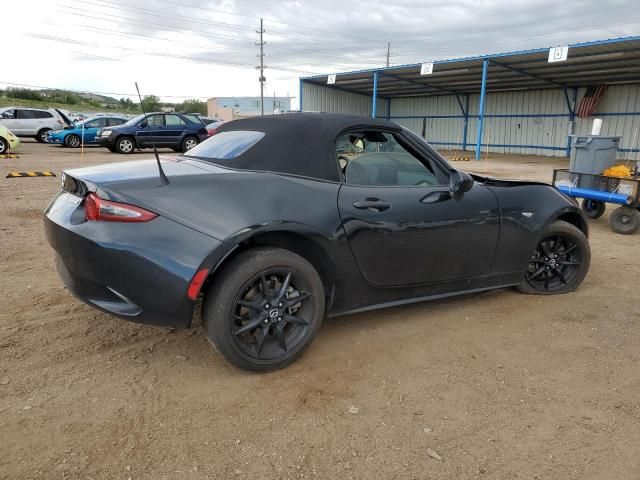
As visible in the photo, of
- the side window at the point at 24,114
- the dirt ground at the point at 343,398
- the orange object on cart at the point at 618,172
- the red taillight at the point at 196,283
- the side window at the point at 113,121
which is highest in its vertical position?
the side window at the point at 24,114

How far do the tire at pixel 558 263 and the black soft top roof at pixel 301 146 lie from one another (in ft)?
6.42

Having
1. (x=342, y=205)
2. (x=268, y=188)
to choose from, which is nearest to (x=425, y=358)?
(x=342, y=205)

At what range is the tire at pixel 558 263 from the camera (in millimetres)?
4055

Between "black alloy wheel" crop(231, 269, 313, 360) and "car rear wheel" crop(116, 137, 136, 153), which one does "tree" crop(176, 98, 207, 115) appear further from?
"black alloy wheel" crop(231, 269, 313, 360)

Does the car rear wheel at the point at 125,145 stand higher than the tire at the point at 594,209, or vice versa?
the car rear wheel at the point at 125,145

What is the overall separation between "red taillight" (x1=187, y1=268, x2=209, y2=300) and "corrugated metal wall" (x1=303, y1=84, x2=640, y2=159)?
2546 centimetres

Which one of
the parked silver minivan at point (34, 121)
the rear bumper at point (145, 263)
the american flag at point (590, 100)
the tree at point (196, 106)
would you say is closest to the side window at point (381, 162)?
the rear bumper at point (145, 263)

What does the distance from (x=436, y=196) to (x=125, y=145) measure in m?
16.7

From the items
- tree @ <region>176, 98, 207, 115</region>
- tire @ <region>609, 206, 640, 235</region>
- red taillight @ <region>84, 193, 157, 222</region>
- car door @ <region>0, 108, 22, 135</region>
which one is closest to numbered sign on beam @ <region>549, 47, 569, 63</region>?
tire @ <region>609, 206, 640, 235</region>

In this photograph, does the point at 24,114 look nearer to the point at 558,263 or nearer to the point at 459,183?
the point at 459,183

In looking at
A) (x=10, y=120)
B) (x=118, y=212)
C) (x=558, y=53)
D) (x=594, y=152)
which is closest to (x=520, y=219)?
(x=118, y=212)

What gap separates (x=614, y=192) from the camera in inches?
265

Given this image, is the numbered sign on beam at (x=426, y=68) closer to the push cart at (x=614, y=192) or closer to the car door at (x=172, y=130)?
the car door at (x=172, y=130)

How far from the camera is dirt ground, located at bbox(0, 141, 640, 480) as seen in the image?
210 cm
